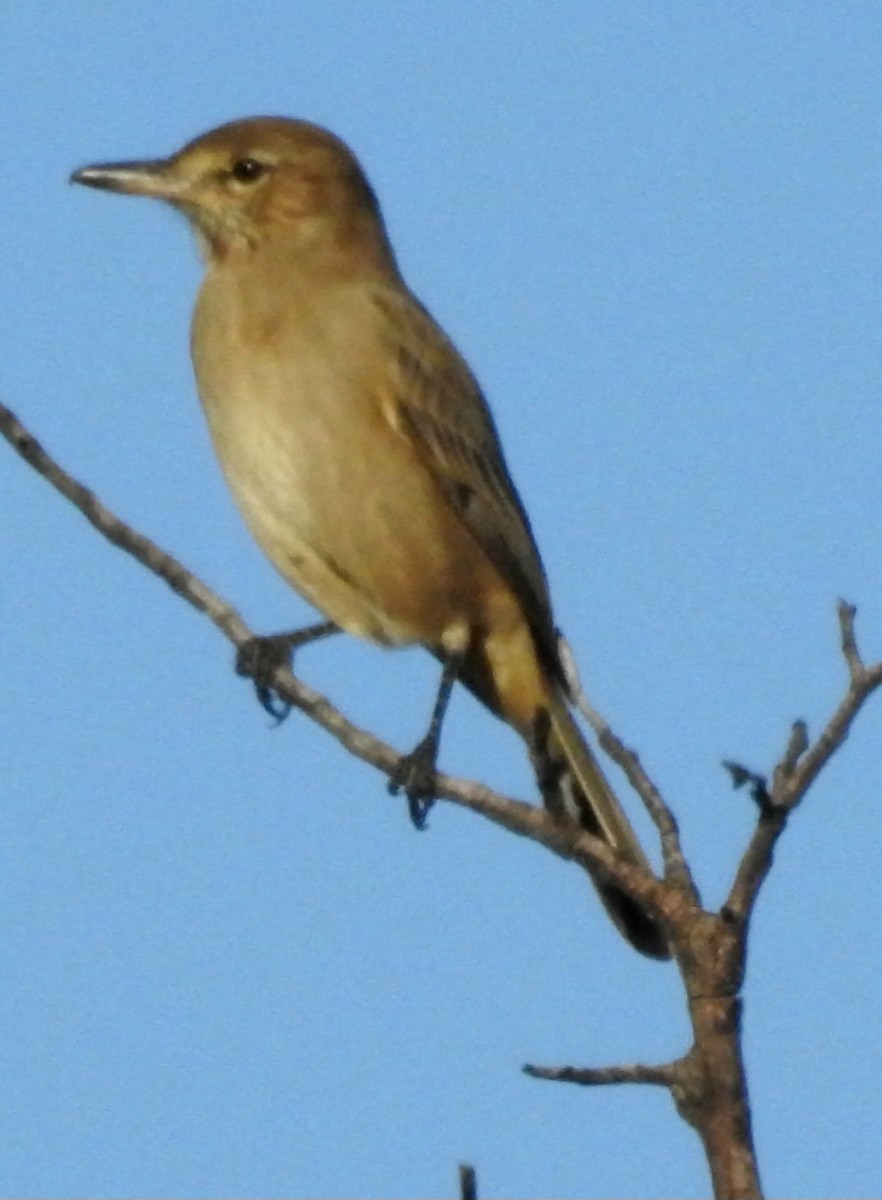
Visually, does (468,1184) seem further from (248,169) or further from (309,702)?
(248,169)

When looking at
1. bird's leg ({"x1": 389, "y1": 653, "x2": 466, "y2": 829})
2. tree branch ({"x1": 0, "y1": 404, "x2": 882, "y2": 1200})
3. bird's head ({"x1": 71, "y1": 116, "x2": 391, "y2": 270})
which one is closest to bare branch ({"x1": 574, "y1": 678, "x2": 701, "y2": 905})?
tree branch ({"x1": 0, "y1": 404, "x2": 882, "y2": 1200})

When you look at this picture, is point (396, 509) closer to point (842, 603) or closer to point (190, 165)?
point (190, 165)

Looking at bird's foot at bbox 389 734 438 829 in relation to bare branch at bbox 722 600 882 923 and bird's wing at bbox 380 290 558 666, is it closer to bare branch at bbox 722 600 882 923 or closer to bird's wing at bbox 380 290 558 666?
bird's wing at bbox 380 290 558 666

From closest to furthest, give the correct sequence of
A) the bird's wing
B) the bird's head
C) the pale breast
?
1. the pale breast
2. the bird's wing
3. the bird's head

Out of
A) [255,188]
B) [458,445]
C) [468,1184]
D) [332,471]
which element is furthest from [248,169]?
[468,1184]

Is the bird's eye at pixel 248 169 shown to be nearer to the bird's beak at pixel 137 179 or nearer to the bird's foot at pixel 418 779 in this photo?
the bird's beak at pixel 137 179

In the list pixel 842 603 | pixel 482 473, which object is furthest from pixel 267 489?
pixel 842 603

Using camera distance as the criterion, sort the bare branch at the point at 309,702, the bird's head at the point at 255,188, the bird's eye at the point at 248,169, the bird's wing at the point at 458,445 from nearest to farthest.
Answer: the bare branch at the point at 309,702, the bird's wing at the point at 458,445, the bird's head at the point at 255,188, the bird's eye at the point at 248,169

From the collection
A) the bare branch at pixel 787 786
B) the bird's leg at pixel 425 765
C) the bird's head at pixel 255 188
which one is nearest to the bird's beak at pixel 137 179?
the bird's head at pixel 255 188
